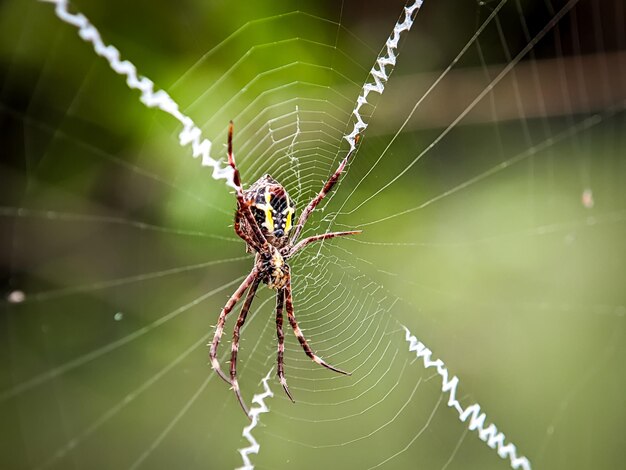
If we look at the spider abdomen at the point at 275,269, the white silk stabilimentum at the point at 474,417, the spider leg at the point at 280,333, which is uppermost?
the spider abdomen at the point at 275,269

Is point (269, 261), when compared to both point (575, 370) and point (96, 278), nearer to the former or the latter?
point (96, 278)

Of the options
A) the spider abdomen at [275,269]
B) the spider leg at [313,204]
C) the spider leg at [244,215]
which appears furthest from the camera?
the spider abdomen at [275,269]

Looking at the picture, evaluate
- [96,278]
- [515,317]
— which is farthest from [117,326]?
[515,317]

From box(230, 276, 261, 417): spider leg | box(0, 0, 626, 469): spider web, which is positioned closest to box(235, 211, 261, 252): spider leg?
box(230, 276, 261, 417): spider leg

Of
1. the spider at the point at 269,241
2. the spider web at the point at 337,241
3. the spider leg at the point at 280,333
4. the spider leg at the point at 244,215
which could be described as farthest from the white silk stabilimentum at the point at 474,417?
the spider leg at the point at 244,215

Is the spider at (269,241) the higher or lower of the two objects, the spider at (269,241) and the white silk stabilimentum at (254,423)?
the higher

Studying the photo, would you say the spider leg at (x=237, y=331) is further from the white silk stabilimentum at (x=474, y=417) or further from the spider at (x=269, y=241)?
the white silk stabilimentum at (x=474, y=417)

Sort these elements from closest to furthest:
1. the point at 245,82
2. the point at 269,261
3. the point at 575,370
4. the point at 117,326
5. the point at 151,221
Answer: the point at 269,261 → the point at 245,82 → the point at 151,221 → the point at 117,326 → the point at 575,370

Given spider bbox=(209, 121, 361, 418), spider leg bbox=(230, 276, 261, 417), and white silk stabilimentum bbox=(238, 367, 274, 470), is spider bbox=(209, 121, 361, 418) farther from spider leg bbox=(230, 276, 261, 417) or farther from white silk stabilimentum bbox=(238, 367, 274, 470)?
white silk stabilimentum bbox=(238, 367, 274, 470)
